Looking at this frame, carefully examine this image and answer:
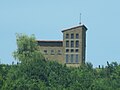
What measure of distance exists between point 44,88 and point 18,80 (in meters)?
4.82

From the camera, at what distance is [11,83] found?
19350cm

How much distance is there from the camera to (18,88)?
7515 inches

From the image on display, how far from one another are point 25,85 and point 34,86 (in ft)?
7.65

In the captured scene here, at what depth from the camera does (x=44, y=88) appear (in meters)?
198

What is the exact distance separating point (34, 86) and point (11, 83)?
463 cm

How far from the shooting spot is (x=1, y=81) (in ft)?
650

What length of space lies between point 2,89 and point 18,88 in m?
3.45

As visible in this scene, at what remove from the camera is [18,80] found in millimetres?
197500

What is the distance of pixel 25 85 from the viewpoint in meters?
194

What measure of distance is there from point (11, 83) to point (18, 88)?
303 cm

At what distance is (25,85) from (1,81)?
6.05 m

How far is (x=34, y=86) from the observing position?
196 metres

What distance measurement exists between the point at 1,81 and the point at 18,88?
8.13 meters
